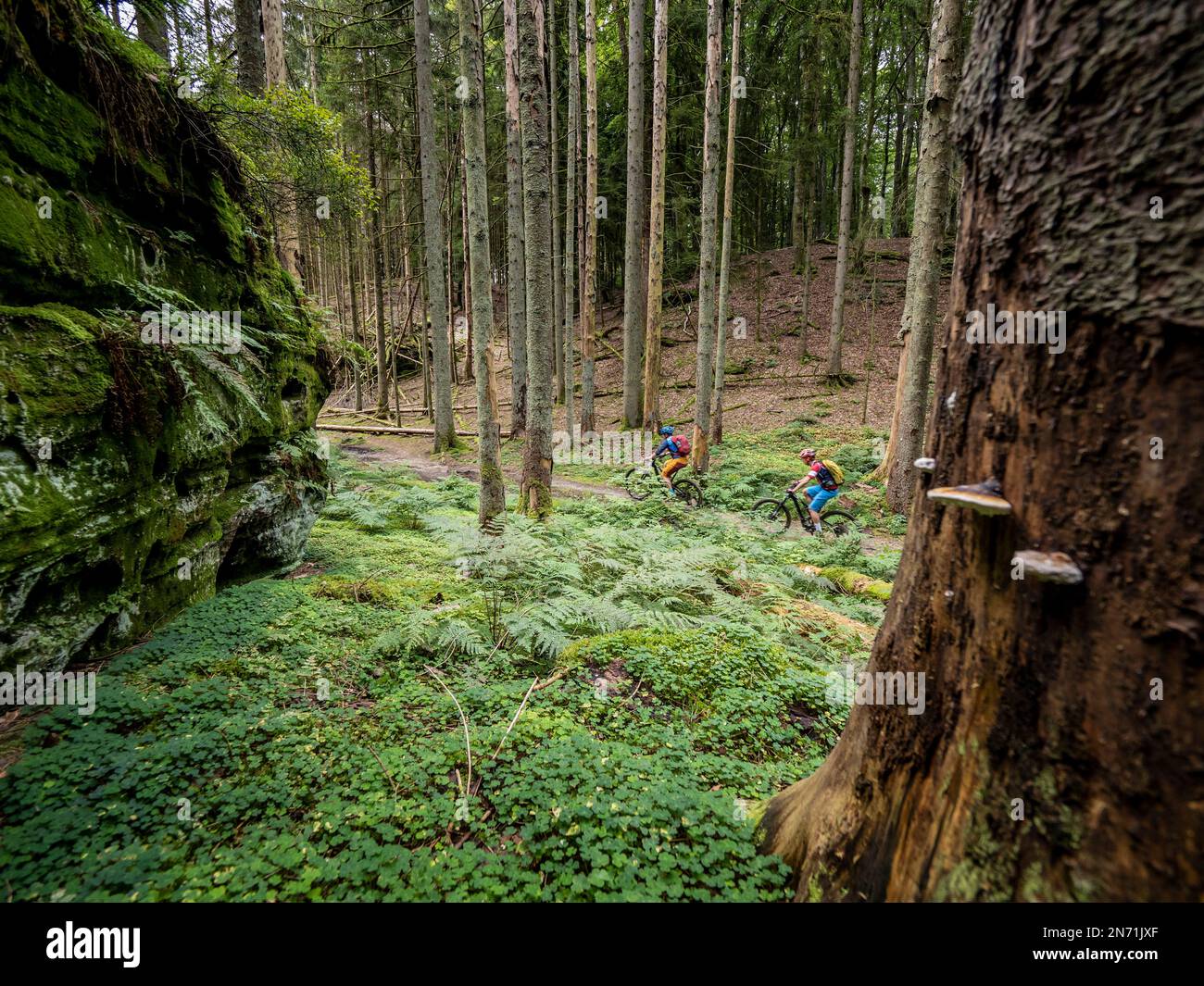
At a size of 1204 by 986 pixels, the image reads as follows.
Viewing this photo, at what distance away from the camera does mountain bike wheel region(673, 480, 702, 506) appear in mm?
11852

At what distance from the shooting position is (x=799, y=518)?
34.7 feet

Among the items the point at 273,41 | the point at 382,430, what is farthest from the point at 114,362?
the point at 382,430

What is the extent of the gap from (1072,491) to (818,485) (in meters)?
9.06

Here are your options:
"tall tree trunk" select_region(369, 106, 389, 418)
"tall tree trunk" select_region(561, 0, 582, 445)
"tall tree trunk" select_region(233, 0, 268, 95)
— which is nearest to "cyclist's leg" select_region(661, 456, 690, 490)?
"tall tree trunk" select_region(561, 0, 582, 445)

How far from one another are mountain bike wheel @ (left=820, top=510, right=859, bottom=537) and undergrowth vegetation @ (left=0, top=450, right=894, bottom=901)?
408 cm

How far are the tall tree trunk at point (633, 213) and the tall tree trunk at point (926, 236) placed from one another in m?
8.34

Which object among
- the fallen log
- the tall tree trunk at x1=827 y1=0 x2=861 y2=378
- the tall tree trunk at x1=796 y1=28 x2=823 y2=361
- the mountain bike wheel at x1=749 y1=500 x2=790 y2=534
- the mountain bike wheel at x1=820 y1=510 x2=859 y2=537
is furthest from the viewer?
the fallen log

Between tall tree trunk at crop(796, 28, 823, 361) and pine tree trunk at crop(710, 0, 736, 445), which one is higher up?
tall tree trunk at crop(796, 28, 823, 361)

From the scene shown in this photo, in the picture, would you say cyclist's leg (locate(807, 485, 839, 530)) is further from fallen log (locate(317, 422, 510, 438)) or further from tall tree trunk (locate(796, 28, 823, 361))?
tall tree trunk (locate(796, 28, 823, 361))

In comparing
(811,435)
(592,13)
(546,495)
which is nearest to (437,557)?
(546,495)

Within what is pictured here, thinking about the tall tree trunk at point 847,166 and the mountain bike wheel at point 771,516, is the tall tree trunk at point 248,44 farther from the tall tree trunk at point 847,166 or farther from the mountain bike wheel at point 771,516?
the tall tree trunk at point 847,166

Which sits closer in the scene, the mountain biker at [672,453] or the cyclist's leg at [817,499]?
the cyclist's leg at [817,499]

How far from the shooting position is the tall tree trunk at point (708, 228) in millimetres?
11922

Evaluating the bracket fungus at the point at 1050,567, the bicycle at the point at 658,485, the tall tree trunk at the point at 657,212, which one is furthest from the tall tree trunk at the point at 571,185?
the bracket fungus at the point at 1050,567
